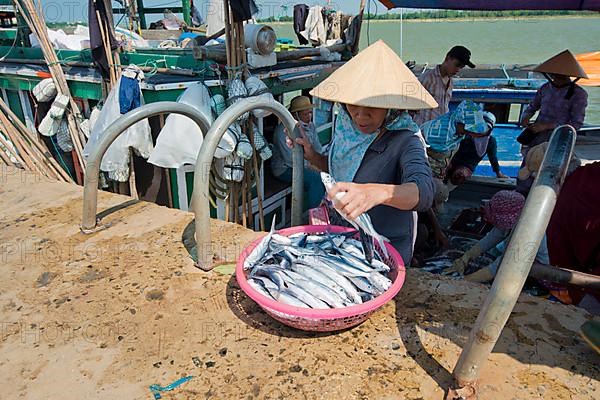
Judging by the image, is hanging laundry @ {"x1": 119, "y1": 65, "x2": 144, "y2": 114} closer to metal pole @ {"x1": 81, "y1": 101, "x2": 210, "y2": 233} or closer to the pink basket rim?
metal pole @ {"x1": 81, "y1": 101, "x2": 210, "y2": 233}

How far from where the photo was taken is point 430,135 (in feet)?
16.3

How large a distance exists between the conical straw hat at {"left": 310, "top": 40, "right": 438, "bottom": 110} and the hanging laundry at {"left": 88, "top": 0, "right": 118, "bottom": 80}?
156 inches

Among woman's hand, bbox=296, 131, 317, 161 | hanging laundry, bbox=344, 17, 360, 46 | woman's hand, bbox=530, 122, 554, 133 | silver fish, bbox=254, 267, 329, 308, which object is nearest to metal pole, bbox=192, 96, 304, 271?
woman's hand, bbox=296, 131, 317, 161

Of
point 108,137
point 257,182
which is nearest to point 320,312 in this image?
point 108,137

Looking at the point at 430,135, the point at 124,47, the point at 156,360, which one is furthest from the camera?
the point at 124,47

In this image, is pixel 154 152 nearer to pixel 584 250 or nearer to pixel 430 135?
pixel 430 135

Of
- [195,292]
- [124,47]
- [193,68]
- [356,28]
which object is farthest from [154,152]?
[356,28]

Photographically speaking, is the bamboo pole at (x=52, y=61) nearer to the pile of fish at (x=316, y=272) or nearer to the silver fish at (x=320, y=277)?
the pile of fish at (x=316, y=272)

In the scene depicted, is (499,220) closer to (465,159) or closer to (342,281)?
(465,159)

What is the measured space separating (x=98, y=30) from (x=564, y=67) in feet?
18.4

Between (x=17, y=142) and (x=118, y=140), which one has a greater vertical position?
(x=118, y=140)

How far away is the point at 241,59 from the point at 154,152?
140cm

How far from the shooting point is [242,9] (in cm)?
425

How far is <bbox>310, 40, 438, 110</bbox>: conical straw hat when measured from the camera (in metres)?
1.95
